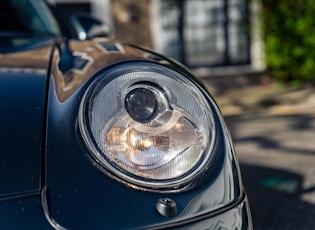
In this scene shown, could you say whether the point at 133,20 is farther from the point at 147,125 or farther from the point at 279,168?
the point at 147,125

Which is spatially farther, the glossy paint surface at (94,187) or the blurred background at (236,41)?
the blurred background at (236,41)

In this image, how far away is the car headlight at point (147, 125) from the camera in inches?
54.2

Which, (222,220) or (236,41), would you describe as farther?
(236,41)

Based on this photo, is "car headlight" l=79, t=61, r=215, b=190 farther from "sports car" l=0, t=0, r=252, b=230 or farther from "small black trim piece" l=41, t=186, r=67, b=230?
"small black trim piece" l=41, t=186, r=67, b=230

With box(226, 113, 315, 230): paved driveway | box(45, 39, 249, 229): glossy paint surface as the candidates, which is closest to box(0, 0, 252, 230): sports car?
box(45, 39, 249, 229): glossy paint surface

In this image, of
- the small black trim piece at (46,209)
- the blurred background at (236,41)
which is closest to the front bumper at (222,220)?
the small black trim piece at (46,209)

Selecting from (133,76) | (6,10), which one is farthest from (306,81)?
(133,76)

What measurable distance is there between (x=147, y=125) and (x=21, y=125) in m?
0.32

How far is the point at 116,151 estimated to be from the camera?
1.40m

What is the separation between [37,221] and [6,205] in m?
0.08

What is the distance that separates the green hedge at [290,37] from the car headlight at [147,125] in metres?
8.17

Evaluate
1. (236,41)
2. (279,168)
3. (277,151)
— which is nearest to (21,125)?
(279,168)

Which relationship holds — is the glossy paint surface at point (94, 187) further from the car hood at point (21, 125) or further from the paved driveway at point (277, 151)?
the paved driveway at point (277, 151)

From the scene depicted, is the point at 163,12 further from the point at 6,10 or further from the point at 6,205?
the point at 6,205
